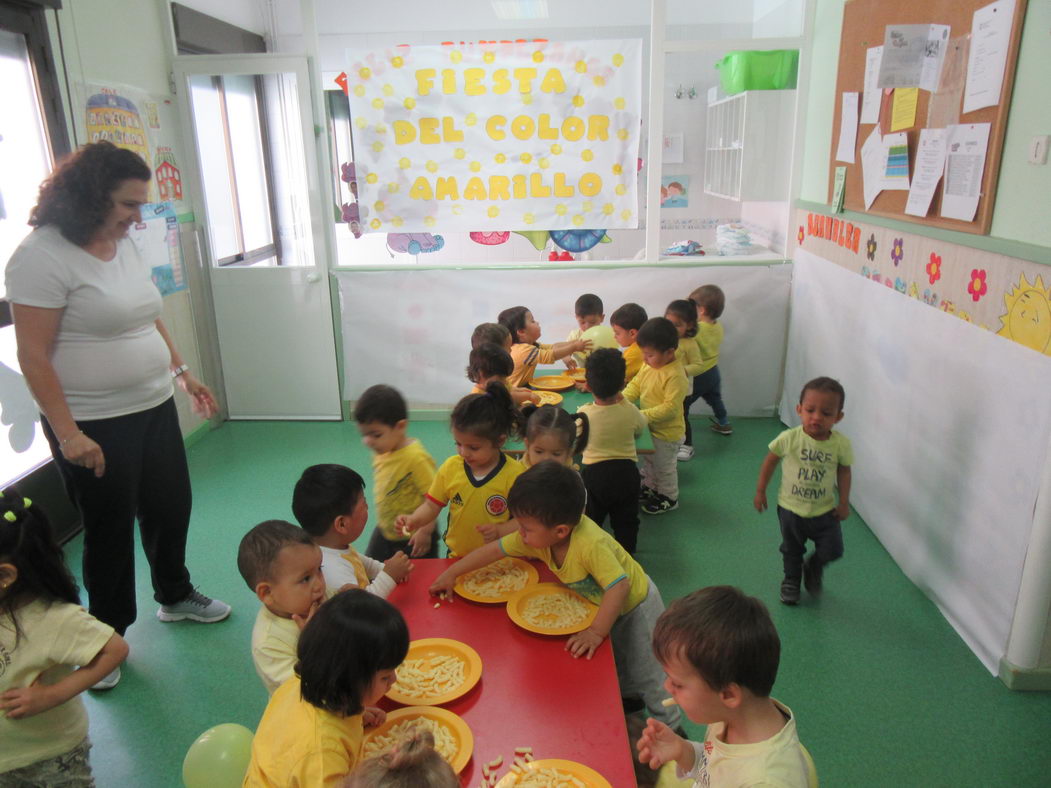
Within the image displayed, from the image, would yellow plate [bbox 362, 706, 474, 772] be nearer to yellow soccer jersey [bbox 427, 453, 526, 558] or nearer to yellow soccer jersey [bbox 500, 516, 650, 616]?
yellow soccer jersey [bbox 500, 516, 650, 616]

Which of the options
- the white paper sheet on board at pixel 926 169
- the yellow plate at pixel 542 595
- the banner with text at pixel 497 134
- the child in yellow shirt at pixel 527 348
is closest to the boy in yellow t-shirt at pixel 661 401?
the child in yellow shirt at pixel 527 348

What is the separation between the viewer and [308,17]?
452 centimetres

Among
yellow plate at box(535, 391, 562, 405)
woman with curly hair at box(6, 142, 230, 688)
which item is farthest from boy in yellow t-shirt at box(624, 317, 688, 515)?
woman with curly hair at box(6, 142, 230, 688)

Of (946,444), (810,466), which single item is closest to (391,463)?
(810,466)

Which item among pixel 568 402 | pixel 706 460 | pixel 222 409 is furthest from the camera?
pixel 222 409

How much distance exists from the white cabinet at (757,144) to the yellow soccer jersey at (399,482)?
3.53 metres

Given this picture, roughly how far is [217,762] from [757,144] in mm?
5149

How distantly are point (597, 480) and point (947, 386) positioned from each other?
4.61 feet

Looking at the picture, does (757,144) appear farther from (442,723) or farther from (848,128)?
(442,723)

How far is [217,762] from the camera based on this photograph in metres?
1.44

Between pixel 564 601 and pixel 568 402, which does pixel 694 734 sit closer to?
pixel 564 601

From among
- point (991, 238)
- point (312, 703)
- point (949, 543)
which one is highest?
point (991, 238)

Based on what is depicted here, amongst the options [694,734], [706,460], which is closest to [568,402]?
[706,460]

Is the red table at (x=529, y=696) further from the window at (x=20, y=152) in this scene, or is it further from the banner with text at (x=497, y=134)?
the banner with text at (x=497, y=134)
